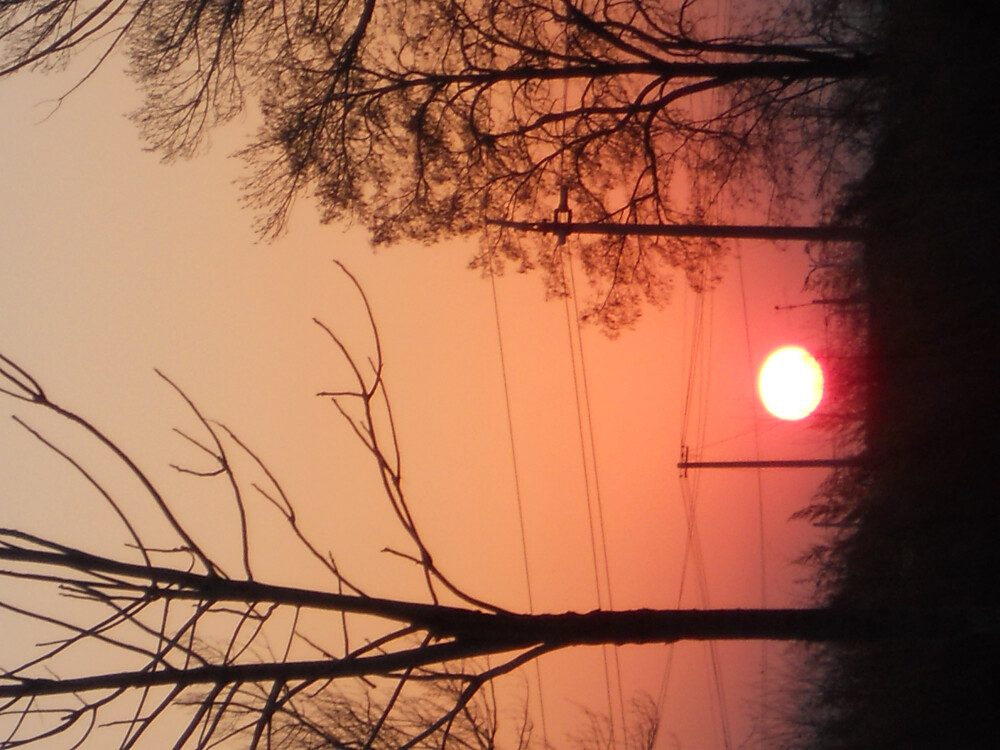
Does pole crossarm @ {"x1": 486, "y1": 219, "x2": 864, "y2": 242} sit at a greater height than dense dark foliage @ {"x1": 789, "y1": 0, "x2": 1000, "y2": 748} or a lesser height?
greater

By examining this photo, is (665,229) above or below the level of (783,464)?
above

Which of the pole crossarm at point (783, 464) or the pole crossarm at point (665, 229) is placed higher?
the pole crossarm at point (665, 229)

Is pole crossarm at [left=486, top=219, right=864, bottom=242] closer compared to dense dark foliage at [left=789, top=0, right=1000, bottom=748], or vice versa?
dense dark foliage at [left=789, top=0, right=1000, bottom=748]

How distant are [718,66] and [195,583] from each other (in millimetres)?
7511

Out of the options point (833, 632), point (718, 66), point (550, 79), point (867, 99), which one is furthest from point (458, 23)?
point (833, 632)

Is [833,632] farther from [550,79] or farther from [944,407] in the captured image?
[550,79]

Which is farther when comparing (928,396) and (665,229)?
(665,229)

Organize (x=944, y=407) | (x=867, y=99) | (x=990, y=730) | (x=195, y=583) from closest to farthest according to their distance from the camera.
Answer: (x=195, y=583) → (x=990, y=730) → (x=944, y=407) → (x=867, y=99)

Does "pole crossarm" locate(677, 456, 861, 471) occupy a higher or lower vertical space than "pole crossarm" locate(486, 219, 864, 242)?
lower

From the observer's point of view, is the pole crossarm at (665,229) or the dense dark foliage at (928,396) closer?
the dense dark foliage at (928,396)

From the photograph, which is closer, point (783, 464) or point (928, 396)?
point (928, 396)

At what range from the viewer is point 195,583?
3484mm

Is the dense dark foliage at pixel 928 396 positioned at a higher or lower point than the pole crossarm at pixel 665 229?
lower

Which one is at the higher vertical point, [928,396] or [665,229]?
[665,229]
